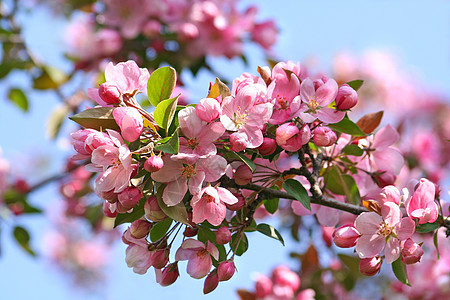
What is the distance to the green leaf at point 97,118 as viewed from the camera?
0.90m

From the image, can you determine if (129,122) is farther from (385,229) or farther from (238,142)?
(385,229)

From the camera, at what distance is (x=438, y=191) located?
1057mm

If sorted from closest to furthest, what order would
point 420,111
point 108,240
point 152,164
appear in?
point 152,164 → point 108,240 → point 420,111

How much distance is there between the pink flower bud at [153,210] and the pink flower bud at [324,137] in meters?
0.32

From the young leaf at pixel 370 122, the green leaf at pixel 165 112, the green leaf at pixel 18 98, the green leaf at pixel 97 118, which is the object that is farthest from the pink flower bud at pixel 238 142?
the green leaf at pixel 18 98

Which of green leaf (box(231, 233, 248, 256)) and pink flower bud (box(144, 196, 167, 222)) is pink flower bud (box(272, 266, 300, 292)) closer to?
green leaf (box(231, 233, 248, 256))

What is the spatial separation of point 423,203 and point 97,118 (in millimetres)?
641

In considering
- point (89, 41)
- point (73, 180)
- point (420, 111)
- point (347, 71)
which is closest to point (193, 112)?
point (73, 180)

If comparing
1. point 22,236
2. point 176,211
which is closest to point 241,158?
point 176,211

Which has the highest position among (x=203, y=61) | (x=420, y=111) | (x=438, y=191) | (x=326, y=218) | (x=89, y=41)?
(x=438, y=191)

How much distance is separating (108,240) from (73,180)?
52cm

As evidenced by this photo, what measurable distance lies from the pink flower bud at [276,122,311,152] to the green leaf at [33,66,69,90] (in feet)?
6.12

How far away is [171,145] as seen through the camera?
85 centimetres

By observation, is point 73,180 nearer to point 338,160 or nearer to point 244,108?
point 338,160
